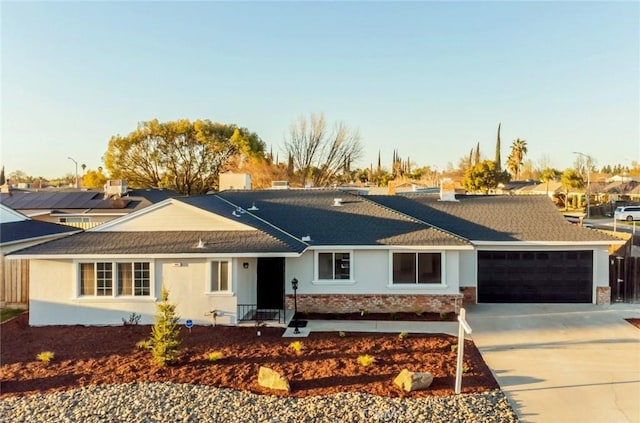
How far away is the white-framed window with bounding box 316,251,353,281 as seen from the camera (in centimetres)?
1452

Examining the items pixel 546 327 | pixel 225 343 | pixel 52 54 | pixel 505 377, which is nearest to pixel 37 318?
pixel 225 343

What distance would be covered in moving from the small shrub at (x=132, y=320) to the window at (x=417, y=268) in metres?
8.30

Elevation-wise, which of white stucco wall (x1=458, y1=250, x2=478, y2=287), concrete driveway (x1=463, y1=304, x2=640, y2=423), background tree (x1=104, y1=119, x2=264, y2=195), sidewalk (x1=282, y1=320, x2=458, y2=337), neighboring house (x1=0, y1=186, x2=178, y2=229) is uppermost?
background tree (x1=104, y1=119, x2=264, y2=195)

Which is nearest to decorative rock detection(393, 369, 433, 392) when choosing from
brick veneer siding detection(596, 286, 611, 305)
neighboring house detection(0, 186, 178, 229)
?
brick veneer siding detection(596, 286, 611, 305)

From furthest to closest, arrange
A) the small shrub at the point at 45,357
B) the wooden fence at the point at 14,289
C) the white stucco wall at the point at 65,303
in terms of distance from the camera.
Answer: the wooden fence at the point at 14,289
the white stucco wall at the point at 65,303
the small shrub at the point at 45,357

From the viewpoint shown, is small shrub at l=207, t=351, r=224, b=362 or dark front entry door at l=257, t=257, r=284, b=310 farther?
dark front entry door at l=257, t=257, r=284, b=310

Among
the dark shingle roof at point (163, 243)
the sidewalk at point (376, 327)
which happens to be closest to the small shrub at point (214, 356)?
the sidewalk at point (376, 327)

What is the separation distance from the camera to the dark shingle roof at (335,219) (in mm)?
14477

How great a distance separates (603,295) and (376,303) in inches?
321

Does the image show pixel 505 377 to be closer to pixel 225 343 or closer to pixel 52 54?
pixel 225 343

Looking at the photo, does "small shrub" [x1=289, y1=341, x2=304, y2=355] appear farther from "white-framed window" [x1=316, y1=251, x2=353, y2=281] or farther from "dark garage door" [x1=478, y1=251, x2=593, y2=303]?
"dark garage door" [x1=478, y1=251, x2=593, y2=303]

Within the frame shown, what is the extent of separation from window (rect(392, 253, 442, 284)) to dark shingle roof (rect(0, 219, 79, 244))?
43.4ft

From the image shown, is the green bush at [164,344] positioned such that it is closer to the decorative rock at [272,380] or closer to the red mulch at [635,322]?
the decorative rock at [272,380]

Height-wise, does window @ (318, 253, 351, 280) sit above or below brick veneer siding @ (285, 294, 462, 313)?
above
